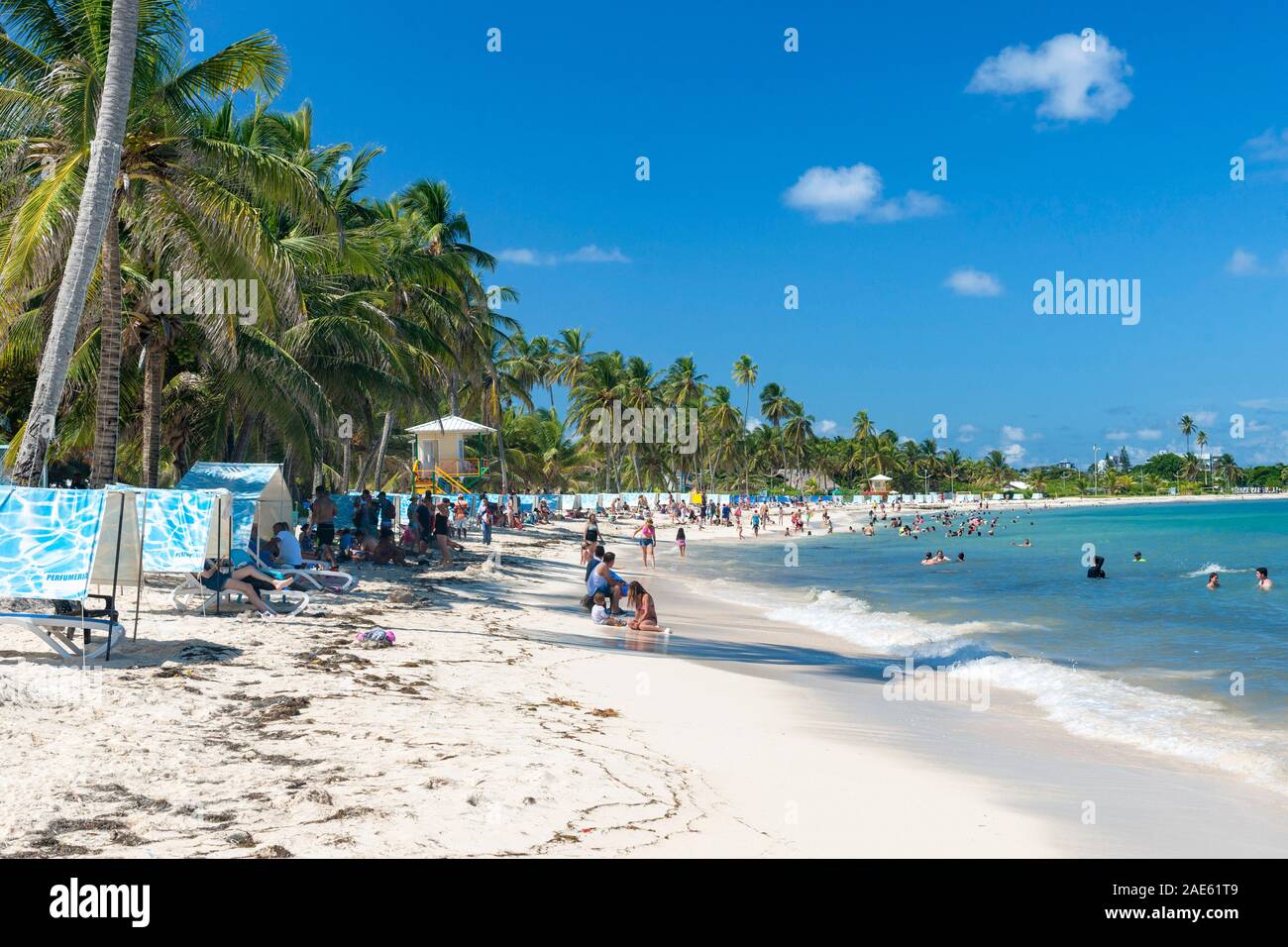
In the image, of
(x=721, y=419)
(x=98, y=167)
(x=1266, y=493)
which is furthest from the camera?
(x=1266, y=493)

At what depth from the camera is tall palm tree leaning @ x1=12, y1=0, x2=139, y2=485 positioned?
9.22m

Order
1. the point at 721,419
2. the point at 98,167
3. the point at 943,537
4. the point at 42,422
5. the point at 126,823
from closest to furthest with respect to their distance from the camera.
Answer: the point at 126,823 < the point at 42,422 < the point at 98,167 < the point at 943,537 < the point at 721,419

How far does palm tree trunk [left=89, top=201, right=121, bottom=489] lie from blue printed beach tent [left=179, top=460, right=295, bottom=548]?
65.3 inches

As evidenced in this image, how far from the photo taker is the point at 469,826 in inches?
170

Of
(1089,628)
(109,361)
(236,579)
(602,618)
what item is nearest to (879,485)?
(1089,628)

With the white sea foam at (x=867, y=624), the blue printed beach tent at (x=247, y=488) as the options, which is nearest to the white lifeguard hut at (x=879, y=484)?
the white sea foam at (x=867, y=624)

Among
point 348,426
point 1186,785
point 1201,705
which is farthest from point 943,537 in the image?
point 1186,785

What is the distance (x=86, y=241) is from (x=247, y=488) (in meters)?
5.02

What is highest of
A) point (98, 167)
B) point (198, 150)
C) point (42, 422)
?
point (198, 150)

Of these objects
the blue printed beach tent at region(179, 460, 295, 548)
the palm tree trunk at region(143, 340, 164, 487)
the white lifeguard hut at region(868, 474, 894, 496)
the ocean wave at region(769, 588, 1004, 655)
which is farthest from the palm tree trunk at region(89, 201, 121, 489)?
the white lifeguard hut at region(868, 474, 894, 496)

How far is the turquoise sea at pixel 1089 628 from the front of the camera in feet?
28.7

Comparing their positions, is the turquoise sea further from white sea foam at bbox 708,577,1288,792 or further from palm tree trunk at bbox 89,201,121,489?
palm tree trunk at bbox 89,201,121,489

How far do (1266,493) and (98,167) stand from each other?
223792 millimetres

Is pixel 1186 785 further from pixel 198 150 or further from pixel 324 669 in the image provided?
pixel 198 150
